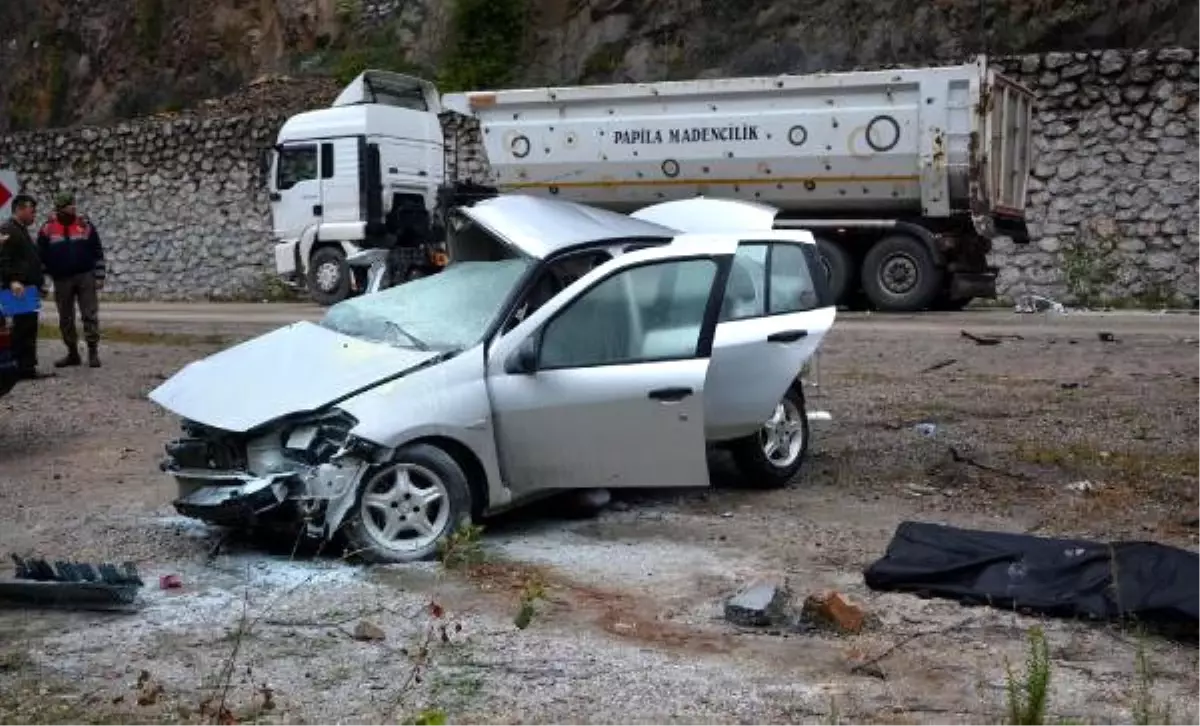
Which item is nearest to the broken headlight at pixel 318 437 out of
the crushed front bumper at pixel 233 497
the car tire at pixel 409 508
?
the crushed front bumper at pixel 233 497

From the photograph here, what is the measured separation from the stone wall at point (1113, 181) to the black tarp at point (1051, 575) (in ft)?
48.4

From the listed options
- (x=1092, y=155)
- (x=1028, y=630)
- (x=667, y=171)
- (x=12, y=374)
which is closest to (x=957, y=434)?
(x=1028, y=630)

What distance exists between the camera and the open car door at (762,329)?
25.3 ft

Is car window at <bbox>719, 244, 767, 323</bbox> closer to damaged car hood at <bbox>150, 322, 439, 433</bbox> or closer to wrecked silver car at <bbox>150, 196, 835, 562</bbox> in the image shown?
wrecked silver car at <bbox>150, 196, 835, 562</bbox>

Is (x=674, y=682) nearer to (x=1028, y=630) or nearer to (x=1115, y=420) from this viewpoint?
(x=1028, y=630)

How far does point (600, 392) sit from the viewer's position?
6.92 m

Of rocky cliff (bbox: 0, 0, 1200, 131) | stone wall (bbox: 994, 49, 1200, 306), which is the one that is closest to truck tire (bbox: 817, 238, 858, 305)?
stone wall (bbox: 994, 49, 1200, 306)

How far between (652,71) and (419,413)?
2097 centimetres

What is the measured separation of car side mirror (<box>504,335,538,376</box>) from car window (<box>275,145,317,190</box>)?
15956 millimetres

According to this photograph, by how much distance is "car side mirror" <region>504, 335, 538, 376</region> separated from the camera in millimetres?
6836

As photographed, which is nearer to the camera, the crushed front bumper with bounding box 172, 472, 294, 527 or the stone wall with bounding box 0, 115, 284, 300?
the crushed front bumper with bounding box 172, 472, 294, 527

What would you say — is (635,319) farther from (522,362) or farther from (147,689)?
(147,689)

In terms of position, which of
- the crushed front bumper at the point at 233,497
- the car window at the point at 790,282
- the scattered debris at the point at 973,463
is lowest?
the scattered debris at the point at 973,463

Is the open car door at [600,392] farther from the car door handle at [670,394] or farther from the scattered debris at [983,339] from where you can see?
the scattered debris at [983,339]
